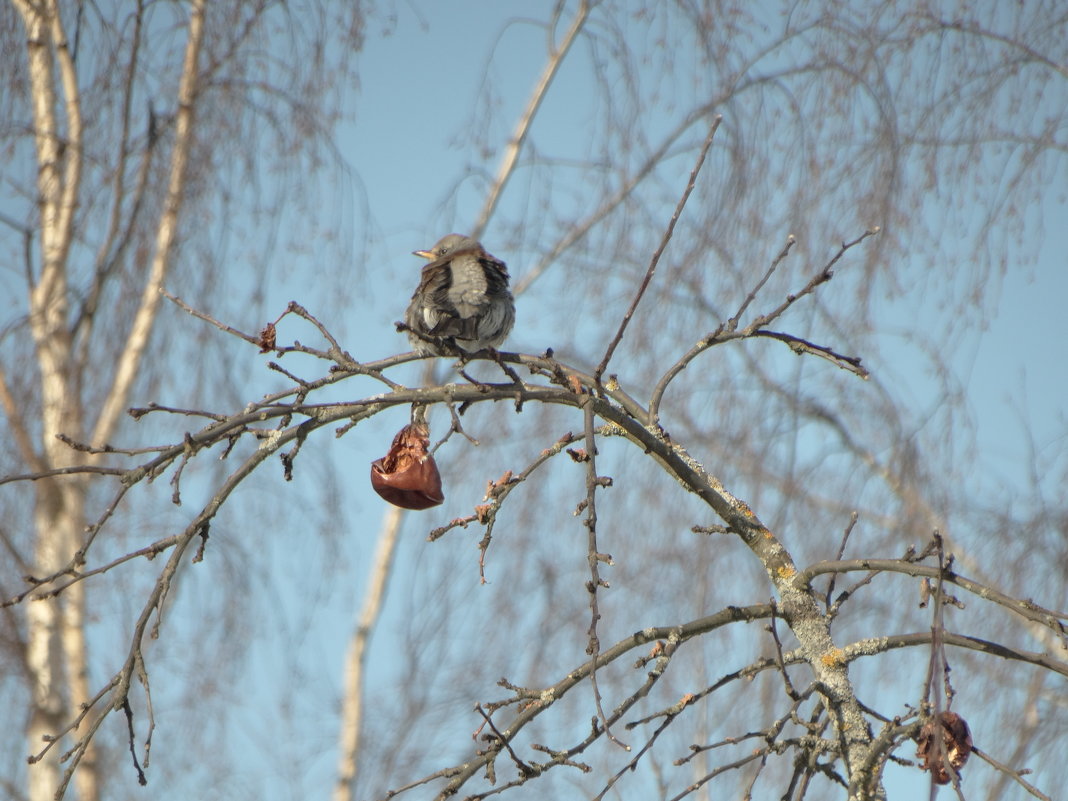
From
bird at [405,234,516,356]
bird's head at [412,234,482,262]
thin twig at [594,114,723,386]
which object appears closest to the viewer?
thin twig at [594,114,723,386]

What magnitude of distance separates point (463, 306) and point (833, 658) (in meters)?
1.17

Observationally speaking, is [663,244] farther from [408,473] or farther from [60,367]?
[60,367]

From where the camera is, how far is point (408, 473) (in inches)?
96.4

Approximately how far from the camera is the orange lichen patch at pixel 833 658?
217 centimetres

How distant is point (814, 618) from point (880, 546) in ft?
11.2

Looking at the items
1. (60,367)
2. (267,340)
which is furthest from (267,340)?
(60,367)

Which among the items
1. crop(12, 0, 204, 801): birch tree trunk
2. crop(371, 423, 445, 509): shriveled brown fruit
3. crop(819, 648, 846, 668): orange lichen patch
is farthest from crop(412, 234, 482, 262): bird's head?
crop(819, 648, 846, 668): orange lichen patch

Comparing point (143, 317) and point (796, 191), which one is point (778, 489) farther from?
point (143, 317)

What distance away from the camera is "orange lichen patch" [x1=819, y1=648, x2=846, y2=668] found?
7.11 feet

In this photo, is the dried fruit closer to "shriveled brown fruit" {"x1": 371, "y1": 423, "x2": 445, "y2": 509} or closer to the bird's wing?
"shriveled brown fruit" {"x1": 371, "y1": 423, "x2": 445, "y2": 509}

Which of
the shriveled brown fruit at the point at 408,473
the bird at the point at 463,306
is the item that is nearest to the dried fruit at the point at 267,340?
the shriveled brown fruit at the point at 408,473

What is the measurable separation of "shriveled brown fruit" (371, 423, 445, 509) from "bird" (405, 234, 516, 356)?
10.2 inches

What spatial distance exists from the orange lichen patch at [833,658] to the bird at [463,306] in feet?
3.37

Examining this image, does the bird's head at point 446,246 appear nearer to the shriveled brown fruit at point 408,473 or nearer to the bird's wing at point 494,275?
the bird's wing at point 494,275
